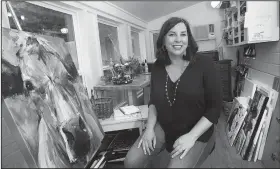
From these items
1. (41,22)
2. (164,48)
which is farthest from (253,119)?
(41,22)

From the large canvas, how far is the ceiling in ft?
1.27

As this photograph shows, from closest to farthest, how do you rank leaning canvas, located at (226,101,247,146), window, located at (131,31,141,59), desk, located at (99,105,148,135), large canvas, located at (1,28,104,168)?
large canvas, located at (1,28,104,168), window, located at (131,31,141,59), desk, located at (99,105,148,135), leaning canvas, located at (226,101,247,146)

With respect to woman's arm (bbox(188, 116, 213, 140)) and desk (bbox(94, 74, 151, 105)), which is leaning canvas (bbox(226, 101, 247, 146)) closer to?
woman's arm (bbox(188, 116, 213, 140))

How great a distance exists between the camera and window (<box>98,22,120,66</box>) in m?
0.83

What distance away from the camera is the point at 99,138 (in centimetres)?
92

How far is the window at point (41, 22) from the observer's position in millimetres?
944

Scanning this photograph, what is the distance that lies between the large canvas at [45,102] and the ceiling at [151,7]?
1.27ft

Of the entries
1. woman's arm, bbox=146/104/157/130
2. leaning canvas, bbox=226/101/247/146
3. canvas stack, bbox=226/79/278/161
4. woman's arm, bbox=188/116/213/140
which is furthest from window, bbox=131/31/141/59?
leaning canvas, bbox=226/101/247/146

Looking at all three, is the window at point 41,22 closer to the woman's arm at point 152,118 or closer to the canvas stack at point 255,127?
the woman's arm at point 152,118

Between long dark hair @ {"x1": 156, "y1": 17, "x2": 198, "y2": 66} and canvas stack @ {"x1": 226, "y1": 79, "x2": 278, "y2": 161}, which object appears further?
canvas stack @ {"x1": 226, "y1": 79, "x2": 278, "y2": 161}

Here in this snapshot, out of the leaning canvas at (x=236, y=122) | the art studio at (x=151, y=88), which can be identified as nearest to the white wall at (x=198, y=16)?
the art studio at (x=151, y=88)

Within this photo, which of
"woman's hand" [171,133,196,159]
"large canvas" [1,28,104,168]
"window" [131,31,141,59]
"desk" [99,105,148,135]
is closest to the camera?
"large canvas" [1,28,104,168]

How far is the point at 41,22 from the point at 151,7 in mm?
703

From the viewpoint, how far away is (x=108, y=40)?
98 centimetres
